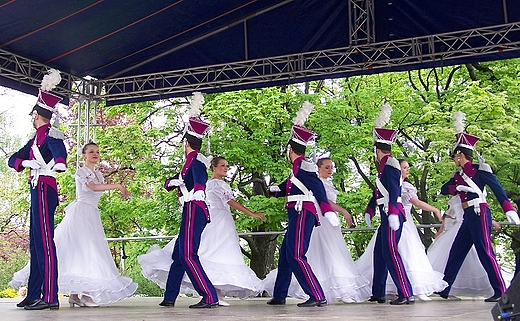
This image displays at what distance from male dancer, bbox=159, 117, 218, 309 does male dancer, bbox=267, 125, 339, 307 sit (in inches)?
31.3

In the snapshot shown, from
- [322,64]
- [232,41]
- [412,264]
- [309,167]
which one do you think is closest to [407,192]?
[412,264]

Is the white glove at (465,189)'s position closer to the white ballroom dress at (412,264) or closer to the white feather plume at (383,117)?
the white ballroom dress at (412,264)

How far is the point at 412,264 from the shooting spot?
6590 mm

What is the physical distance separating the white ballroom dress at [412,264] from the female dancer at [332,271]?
229 millimetres

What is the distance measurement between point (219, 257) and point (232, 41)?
3.39 m

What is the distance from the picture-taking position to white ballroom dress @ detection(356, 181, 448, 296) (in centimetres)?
648

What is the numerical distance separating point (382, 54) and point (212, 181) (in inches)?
114

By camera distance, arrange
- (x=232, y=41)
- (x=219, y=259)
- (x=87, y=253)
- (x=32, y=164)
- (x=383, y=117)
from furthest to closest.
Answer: (x=232, y=41)
(x=383, y=117)
(x=219, y=259)
(x=87, y=253)
(x=32, y=164)

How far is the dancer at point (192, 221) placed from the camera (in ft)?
19.0

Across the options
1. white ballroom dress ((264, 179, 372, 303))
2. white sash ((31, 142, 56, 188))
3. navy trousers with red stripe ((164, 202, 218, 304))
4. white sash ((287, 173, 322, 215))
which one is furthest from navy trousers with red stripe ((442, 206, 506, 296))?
white sash ((31, 142, 56, 188))

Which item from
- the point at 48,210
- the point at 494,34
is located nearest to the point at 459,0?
the point at 494,34

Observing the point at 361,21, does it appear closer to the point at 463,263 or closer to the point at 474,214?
the point at 474,214

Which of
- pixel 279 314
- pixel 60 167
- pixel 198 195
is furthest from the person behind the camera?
pixel 198 195

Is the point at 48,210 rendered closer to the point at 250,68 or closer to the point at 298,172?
the point at 298,172
